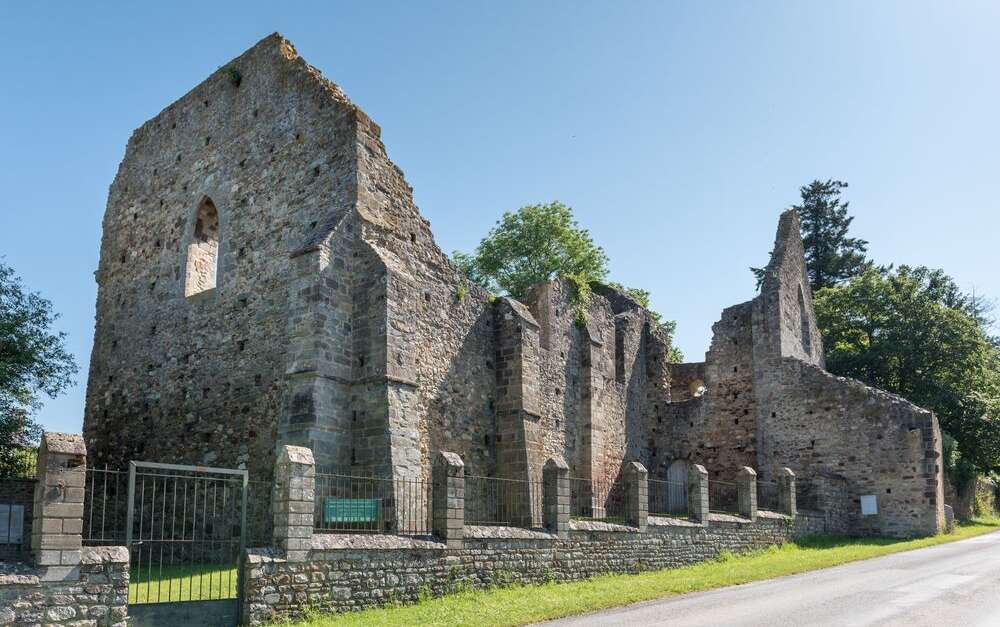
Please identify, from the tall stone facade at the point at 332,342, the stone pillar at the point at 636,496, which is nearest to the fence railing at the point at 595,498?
the tall stone facade at the point at 332,342

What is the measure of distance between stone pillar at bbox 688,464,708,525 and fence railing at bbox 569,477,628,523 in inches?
68.0

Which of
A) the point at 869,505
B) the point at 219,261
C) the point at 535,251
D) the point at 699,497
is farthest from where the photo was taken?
the point at 535,251

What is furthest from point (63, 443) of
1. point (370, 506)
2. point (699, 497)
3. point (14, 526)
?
point (699, 497)

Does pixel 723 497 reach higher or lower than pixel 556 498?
lower

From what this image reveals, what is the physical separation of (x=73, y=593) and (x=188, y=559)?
6.88 m

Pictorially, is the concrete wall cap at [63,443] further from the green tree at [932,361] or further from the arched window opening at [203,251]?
the green tree at [932,361]

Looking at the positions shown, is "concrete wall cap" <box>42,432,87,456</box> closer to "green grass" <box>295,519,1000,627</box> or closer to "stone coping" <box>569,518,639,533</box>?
"green grass" <box>295,519,1000,627</box>

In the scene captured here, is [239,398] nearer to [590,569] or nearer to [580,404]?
[590,569]

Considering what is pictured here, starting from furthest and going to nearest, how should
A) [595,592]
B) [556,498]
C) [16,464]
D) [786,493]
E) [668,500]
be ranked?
[668,500]
[786,493]
[16,464]
[556,498]
[595,592]

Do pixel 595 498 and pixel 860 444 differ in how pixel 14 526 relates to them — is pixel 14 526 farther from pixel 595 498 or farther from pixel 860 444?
pixel 860 444

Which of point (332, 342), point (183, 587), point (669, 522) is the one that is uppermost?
point (332, 342)

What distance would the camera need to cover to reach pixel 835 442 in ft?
81.0

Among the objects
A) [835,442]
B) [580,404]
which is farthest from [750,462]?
[580,404]

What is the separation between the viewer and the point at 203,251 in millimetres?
19562
